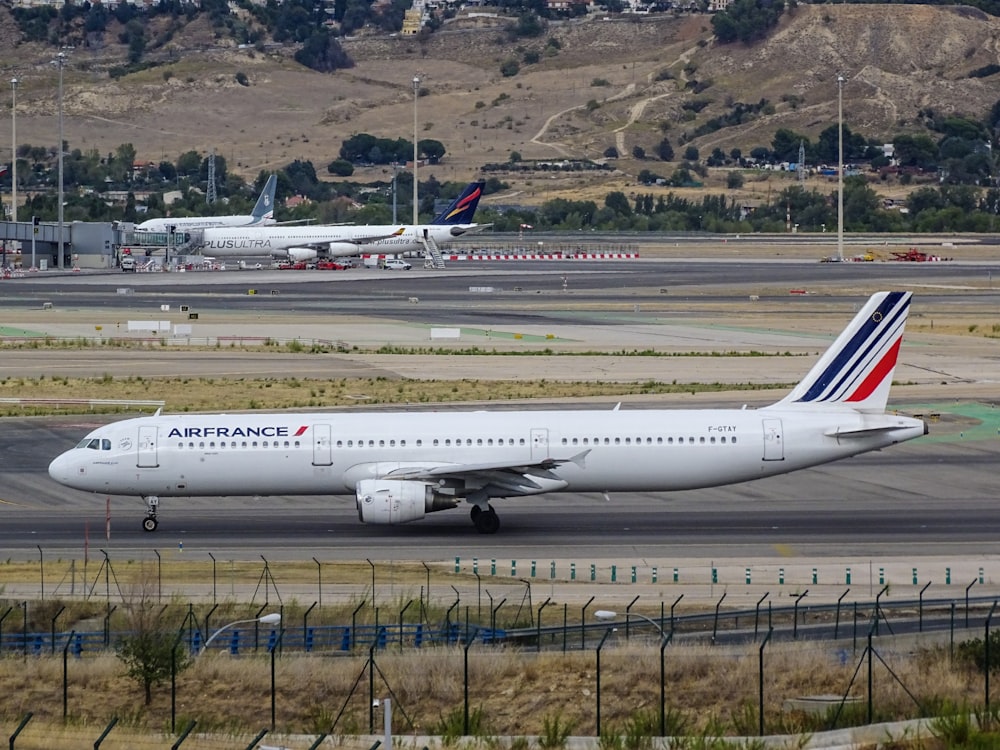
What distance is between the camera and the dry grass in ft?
98.9

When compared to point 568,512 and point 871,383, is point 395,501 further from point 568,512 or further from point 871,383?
point 871,383

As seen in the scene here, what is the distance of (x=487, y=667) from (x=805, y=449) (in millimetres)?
16901

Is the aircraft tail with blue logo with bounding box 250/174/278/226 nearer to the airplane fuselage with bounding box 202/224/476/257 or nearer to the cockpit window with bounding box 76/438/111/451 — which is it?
the airplane fuselage with bounding box 202/224/476/257

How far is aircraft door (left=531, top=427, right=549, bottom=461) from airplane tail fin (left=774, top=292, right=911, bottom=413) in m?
7.40

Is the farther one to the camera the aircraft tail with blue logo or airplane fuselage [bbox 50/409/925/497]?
the aircraft tail with blue logo

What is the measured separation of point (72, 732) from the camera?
29.0 meters

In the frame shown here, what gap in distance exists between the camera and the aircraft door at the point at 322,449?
46562 mm

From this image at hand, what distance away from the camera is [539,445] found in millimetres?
46500

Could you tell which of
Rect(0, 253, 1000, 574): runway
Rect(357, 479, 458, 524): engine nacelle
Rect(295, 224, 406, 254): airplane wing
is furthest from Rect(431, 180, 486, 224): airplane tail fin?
Rect(357, 479, 458, 524): engine nacelle

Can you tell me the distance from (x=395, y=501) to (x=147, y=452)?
7398 millimetres

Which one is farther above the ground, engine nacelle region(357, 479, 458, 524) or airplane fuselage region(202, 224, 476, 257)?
airplane fuselage region(202, 224, 476, 257)

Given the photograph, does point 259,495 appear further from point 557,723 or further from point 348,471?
point 557,723

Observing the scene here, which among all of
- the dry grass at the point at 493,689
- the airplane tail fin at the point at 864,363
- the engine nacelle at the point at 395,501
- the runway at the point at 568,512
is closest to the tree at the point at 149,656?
the dry grass at the point at 493,689

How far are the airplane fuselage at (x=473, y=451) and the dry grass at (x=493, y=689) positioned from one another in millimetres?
13618
